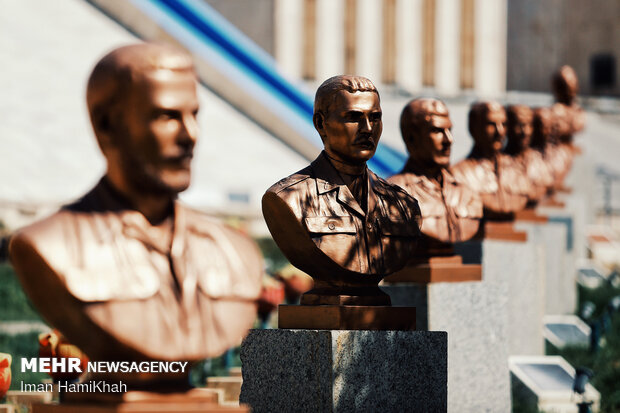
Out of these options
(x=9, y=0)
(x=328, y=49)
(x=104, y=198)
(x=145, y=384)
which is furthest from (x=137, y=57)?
(x=328, y=49)

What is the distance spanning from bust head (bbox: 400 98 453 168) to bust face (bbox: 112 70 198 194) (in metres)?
3.85

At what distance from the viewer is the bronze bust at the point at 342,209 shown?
6309 millimetres

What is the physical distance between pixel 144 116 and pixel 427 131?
13.2 ft

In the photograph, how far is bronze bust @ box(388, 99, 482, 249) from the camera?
8070 millimetres

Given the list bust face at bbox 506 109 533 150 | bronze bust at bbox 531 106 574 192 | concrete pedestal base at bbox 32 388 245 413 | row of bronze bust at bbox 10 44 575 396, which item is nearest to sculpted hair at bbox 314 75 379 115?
row of bronze bust at bbox 10 44 575 396

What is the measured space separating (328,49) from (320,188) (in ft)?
88.0

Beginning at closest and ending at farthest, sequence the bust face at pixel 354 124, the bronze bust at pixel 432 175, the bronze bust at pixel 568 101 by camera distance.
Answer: the bust face at pixel 354 124
the bronze bust at pixel 432 175
the bronze bust at pixel 568 101

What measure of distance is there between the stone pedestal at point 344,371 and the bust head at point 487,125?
4.05 m

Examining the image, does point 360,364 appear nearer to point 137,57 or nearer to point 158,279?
point 158,279

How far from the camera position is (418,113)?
8.11m

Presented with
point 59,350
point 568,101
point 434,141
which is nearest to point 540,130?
point 568,101

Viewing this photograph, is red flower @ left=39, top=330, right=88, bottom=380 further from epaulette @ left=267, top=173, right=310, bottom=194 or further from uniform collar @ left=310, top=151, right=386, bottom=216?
uniform collar @ left=310, top=151, right=386, bottom=216

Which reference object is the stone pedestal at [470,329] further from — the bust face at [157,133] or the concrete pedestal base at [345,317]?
the bust face at [157,133]

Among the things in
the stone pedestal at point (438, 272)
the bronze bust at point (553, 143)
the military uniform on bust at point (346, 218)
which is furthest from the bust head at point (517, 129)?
the military uniform on bust at point (346, 218)
